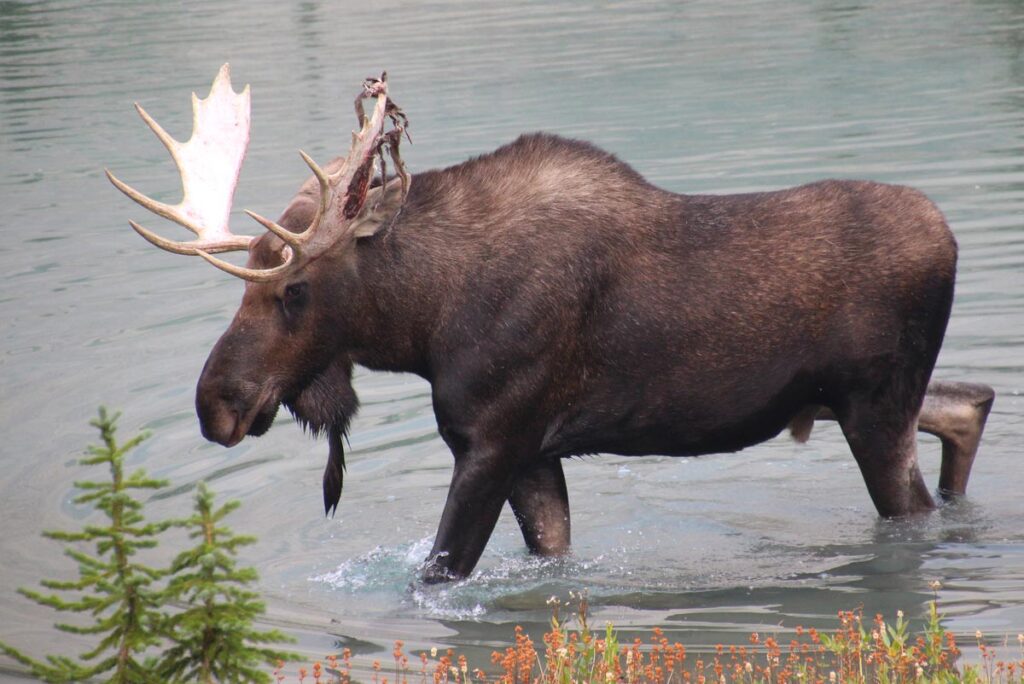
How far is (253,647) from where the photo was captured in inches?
138

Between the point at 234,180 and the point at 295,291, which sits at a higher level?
the point at 234,180

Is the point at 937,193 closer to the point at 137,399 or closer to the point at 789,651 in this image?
the point at 137,399

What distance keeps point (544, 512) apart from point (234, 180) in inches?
70.0

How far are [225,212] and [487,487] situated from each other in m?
1.45

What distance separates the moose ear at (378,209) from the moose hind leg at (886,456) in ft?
6.08

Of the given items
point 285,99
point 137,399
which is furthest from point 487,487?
point 285,99

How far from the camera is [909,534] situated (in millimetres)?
6379

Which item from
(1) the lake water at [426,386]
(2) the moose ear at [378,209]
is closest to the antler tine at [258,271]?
(2) the moose ear at [378,209]

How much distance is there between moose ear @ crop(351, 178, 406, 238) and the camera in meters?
5.76

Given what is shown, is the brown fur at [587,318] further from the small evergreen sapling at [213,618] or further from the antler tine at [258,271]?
the small evergreen sapling at [213,618]

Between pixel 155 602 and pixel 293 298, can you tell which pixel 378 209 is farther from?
pixel 155 602

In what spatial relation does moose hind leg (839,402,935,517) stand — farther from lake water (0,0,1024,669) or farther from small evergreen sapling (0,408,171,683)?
small evergreen sapling (0,408,171,683)

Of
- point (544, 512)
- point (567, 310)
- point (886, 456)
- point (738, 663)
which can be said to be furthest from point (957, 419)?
point (738, 663)

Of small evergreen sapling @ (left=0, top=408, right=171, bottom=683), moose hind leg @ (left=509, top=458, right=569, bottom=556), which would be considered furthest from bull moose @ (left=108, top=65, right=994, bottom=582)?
small evergreen sapling @ (left=0, top=408, right=171, bottom=683)
